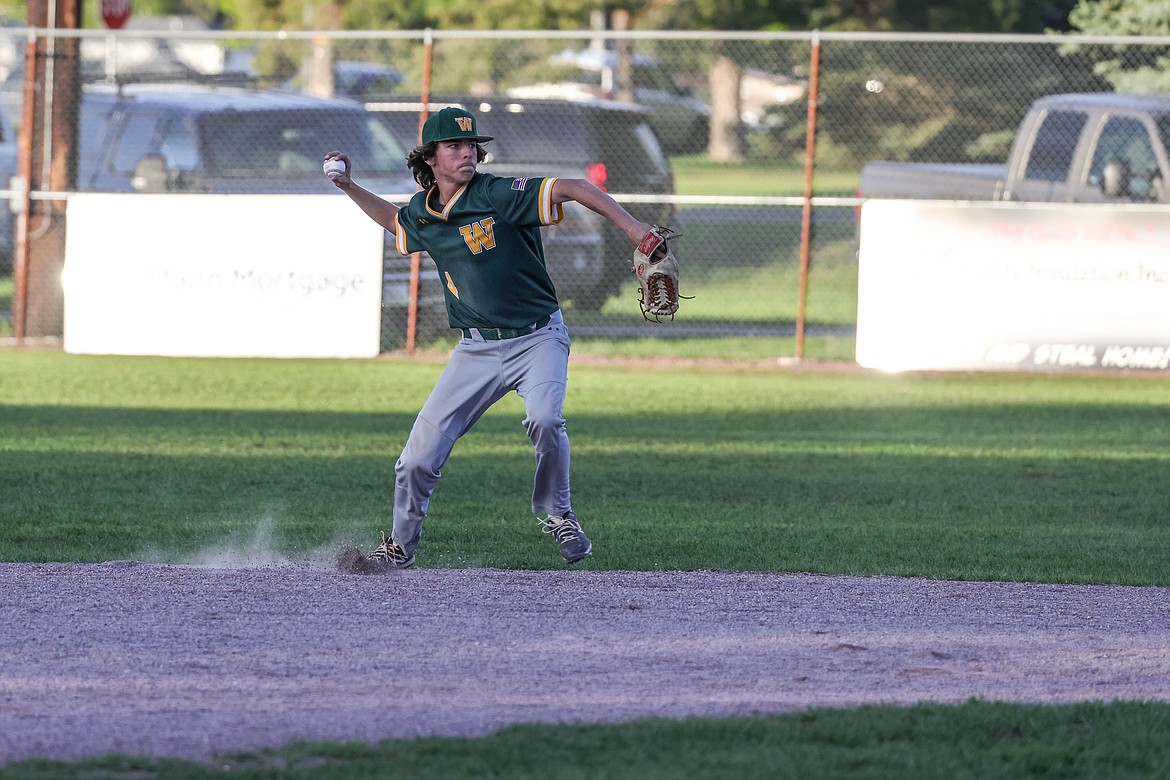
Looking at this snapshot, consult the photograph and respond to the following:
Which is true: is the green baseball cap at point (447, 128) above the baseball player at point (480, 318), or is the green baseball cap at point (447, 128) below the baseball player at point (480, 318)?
above

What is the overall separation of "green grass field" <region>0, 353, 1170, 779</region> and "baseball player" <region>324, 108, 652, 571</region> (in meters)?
0.53

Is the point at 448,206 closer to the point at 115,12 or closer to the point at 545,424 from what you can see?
the point at 545,424

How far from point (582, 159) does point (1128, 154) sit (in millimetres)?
4908

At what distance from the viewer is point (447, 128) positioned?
21.2ft

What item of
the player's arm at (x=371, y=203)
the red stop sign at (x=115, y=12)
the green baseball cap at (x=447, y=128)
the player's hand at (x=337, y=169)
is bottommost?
the player's arm at (x=371, y=203)

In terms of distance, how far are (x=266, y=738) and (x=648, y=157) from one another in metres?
12.9

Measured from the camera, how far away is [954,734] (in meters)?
4.59

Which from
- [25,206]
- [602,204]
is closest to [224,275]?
[25,206]

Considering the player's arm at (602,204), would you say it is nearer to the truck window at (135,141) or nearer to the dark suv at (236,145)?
the dark suv at (236,145)

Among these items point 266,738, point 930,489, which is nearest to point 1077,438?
point 930,489

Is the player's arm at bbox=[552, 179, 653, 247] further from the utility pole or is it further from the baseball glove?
the utility pole

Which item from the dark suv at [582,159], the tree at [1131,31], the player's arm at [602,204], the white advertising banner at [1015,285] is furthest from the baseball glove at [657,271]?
the tree at [1131,31]

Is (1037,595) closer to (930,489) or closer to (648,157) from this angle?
(930,489)

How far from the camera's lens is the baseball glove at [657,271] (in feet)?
19.8
